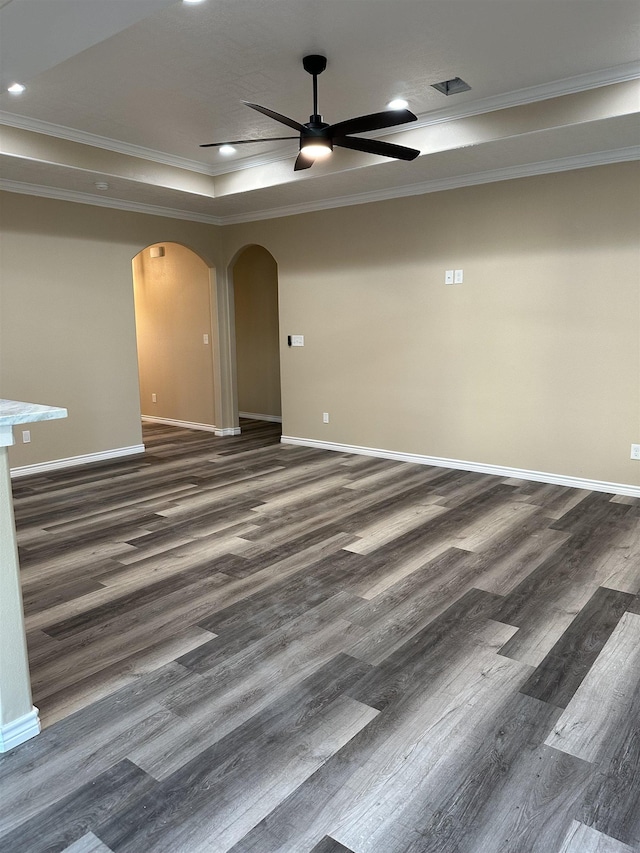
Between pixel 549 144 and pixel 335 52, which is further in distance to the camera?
pixel 549 144

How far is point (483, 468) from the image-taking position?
17.5 ft

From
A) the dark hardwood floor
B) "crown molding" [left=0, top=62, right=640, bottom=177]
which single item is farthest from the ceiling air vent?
the dark hardwood floor

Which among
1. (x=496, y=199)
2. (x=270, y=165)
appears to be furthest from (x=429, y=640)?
(x=270, y=165)

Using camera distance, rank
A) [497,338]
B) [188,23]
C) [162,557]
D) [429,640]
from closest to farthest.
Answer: [429,640]
[188,23]
[162,557]
[497,338]

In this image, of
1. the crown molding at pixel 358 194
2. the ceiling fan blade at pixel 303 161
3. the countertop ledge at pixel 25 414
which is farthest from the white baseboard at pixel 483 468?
the countertop ledge at pixel 25 414

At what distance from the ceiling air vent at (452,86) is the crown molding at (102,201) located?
3.42m

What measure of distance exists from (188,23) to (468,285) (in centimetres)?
313

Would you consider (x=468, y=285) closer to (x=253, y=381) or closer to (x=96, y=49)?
(x=96, y=49)

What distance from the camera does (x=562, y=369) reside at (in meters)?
4.78

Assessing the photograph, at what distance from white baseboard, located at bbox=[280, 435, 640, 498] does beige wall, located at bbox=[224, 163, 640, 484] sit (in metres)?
0.06

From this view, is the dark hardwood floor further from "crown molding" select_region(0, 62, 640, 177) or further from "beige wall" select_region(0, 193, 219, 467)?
"crown molding" select_region(0, 62, 640, 177)

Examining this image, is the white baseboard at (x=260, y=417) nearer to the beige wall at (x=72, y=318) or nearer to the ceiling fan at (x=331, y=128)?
the beige wall at (x=72, y=318)

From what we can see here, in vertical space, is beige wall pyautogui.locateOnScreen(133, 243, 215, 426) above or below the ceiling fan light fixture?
below

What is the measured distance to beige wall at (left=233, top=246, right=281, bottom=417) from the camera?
8211 millimetres
